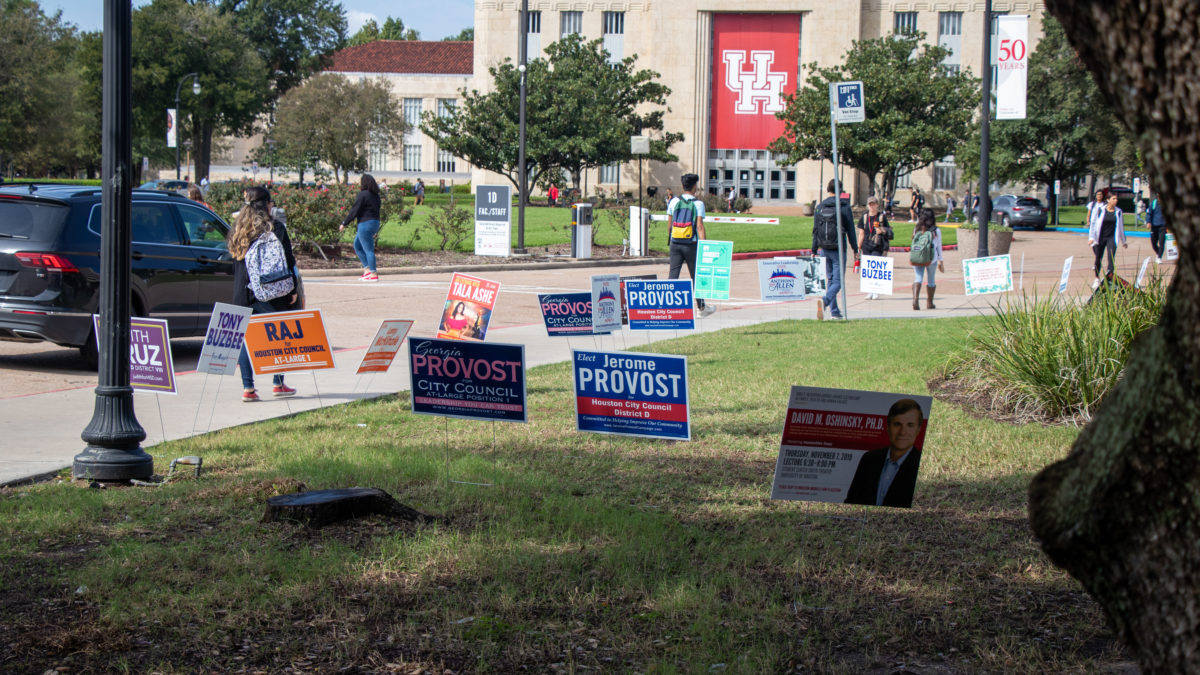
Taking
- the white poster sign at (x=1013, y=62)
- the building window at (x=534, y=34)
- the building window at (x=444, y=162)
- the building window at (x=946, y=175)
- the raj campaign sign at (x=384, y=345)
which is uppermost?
the building window at (x=534, y=34)

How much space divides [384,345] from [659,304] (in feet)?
9.15

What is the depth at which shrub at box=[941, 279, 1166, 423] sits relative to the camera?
868 cm

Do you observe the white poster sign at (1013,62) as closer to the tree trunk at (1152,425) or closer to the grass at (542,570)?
the grass at (542,570)

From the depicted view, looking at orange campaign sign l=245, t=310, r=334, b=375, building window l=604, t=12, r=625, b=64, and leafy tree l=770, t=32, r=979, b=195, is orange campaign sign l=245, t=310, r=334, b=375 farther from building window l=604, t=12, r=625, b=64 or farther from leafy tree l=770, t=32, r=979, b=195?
building window l=604, t=12, r=625, b=64

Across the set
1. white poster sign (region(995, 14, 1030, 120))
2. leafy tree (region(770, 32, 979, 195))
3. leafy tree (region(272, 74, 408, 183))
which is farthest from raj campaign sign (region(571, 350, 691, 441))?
leafy tree (region(272, 74, 408, 183))

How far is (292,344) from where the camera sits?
8.55 m

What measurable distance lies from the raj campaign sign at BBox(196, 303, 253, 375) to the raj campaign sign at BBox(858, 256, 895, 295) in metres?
11.0

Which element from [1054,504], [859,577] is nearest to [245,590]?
[859,577]

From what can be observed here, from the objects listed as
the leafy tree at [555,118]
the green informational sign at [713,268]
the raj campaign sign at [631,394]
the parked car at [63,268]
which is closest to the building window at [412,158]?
the leafy tree at [555,118]

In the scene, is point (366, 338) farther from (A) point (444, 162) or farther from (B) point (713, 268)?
(A) point (444, 162)

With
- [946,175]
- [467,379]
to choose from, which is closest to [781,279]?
[467,379]

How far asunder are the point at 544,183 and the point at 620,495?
202 ft

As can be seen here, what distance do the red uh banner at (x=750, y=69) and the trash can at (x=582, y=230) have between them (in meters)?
40.0

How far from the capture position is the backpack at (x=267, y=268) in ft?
31.3
